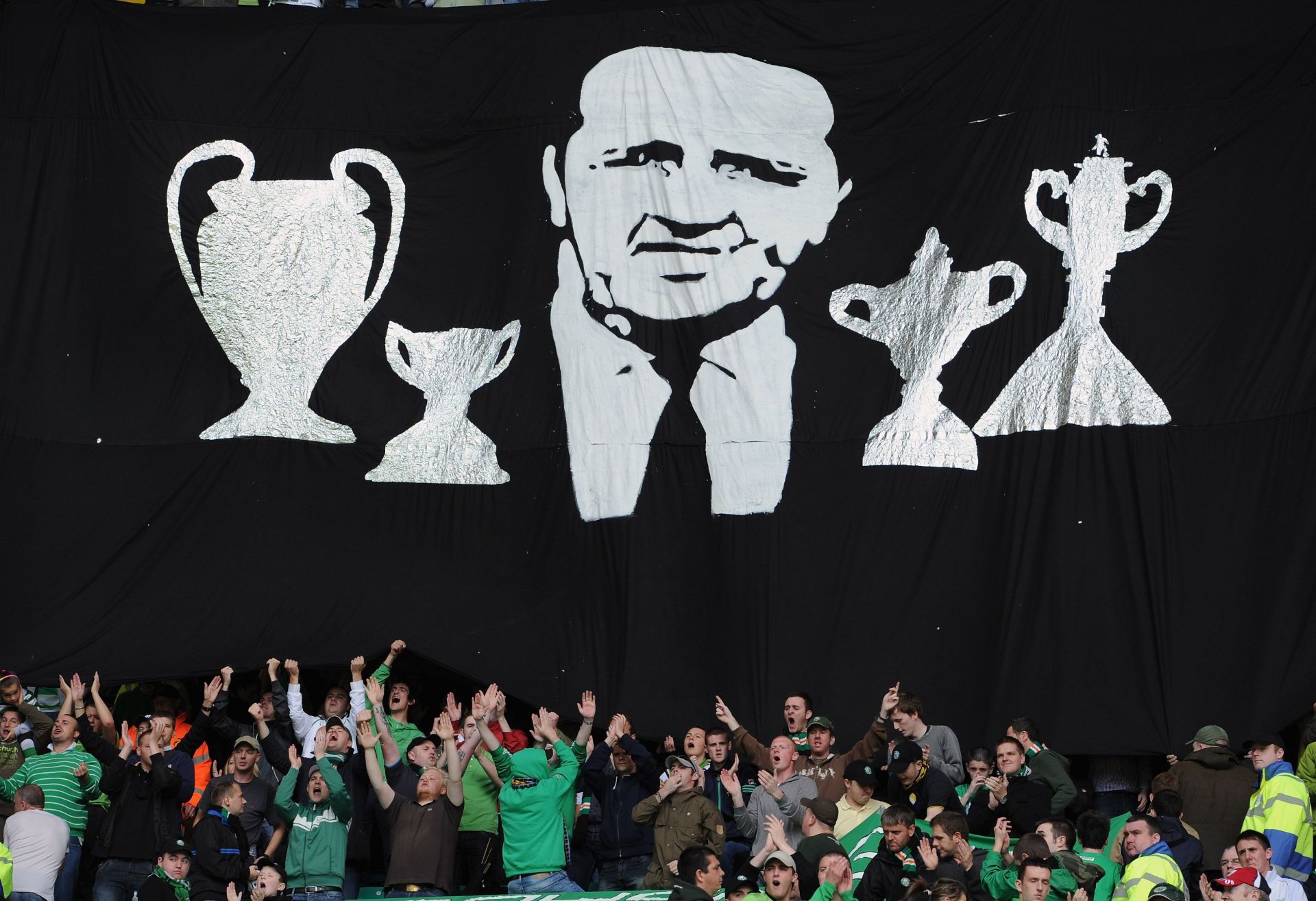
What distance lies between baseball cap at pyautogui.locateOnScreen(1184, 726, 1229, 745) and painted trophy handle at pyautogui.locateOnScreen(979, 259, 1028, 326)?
354cm

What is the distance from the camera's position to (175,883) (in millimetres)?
11477

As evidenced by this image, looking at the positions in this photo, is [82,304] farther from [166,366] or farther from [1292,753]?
[1292,753]

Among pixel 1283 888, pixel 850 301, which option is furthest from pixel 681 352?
pixel 1283 888

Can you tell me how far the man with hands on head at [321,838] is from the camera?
11.9 meters

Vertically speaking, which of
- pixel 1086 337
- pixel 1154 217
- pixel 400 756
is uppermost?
pixel 1154 217

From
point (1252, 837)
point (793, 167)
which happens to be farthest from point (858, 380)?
point (1252, 837)

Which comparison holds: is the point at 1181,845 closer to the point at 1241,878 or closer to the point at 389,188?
the point at 1241,878

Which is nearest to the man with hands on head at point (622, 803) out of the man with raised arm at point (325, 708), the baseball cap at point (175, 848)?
the man with raised arm at point (325, 708)

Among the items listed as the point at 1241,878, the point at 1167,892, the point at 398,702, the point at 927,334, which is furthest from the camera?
the point at 927,334

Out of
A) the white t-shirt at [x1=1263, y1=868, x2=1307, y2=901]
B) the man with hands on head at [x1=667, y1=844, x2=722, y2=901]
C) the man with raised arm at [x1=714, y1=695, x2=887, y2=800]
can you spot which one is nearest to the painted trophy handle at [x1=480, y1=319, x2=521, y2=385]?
the man with raised arm at [x1=714, y1=695, x2=887, y2=800]

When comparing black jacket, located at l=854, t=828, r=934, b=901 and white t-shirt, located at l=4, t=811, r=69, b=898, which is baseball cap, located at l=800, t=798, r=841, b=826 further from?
white t-shirt, located at l=4, t=811, r=69, b=898

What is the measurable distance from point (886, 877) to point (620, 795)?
2416mm

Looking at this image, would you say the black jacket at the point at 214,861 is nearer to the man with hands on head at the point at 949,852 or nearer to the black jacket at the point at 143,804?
the black jacket at the point at 143,804

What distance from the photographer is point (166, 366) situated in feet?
49.9
